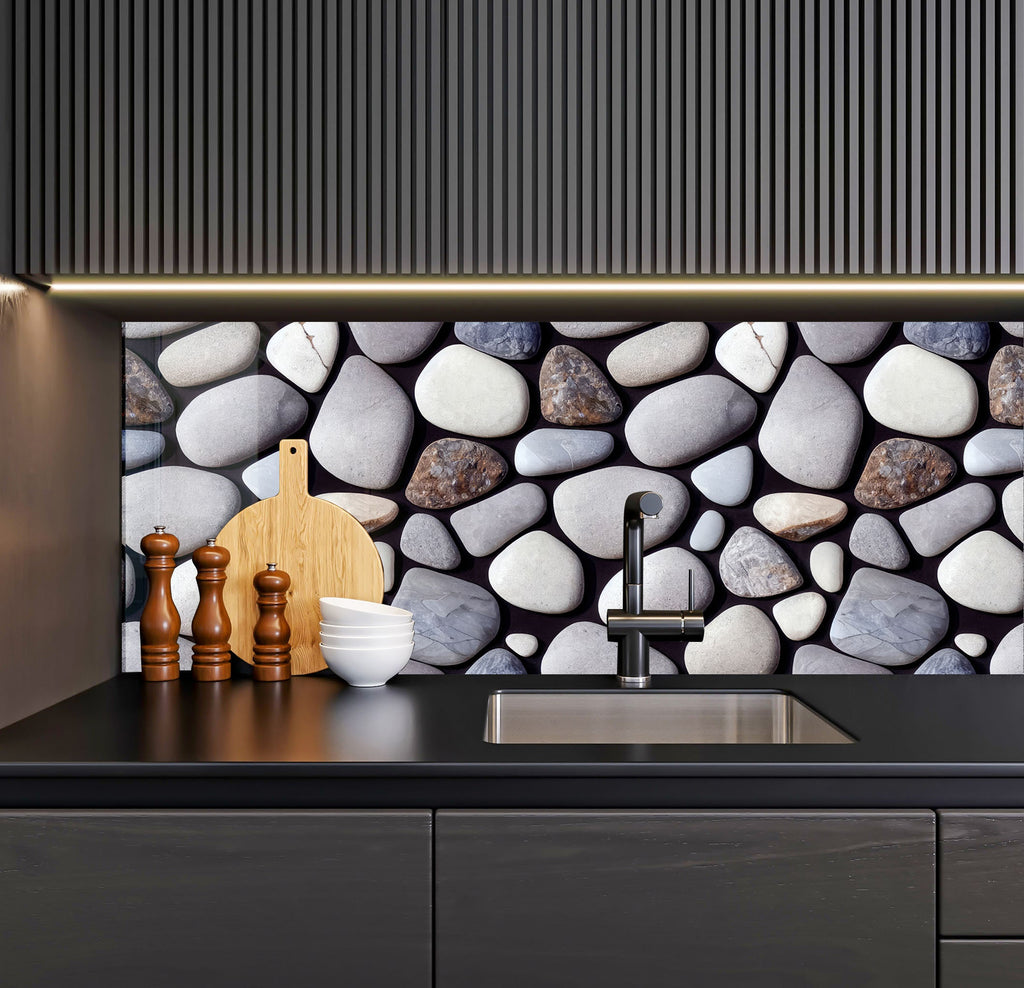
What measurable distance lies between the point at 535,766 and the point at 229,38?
47.6 inches

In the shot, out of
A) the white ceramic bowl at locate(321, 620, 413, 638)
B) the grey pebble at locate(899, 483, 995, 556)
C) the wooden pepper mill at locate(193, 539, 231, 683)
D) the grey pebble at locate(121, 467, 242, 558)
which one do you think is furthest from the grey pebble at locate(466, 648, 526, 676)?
the grey pebble at locate(899, 483, 995, 556)

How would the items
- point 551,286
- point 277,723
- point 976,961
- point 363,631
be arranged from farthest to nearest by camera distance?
point 363,631 → point 551,286 → point 277,723 → point 976,961

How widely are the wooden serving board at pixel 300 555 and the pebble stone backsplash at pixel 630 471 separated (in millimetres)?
57

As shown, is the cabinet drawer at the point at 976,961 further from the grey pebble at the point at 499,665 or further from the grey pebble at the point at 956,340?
the grey pebble at the point at 956,340

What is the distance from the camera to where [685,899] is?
105cm

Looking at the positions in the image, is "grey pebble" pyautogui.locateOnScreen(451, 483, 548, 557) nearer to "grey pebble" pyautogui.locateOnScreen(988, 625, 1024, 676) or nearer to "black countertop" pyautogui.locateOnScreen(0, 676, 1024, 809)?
"black countertop" pyautogui.locateOnScreen(0, 676, 1024, 809)

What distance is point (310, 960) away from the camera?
1.06 meters

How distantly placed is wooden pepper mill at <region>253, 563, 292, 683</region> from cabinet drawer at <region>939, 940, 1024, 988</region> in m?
1.18

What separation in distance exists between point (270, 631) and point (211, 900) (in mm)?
637

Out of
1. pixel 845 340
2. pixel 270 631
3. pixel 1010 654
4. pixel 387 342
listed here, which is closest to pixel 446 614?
pixel 270 631

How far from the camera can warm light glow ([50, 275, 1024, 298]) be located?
1383 mm

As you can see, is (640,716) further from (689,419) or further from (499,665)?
(689,419)

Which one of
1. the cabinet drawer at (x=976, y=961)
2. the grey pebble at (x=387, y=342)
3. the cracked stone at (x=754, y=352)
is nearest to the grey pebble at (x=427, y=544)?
the grey pebble at (x=387, y=342)

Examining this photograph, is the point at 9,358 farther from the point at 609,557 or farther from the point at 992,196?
the point at 992,196
